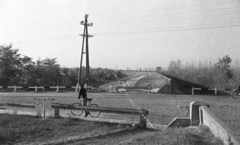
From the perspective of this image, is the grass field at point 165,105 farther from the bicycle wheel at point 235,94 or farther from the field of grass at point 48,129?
the bicycle wheel at point 235,94

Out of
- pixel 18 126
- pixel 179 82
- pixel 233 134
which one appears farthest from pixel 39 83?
pixel 233 134

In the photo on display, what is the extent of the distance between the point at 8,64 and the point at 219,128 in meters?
45.1

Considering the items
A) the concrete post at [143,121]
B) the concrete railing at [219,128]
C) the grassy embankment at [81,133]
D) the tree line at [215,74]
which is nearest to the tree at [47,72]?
the tree line at [215,74]

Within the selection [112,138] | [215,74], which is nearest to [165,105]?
[112,138]

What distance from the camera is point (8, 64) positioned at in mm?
46156

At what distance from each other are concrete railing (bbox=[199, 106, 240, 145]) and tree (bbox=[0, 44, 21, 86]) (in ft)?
139

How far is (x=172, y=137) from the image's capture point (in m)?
6.66

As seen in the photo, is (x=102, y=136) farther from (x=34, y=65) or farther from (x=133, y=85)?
(x=34, y=65)

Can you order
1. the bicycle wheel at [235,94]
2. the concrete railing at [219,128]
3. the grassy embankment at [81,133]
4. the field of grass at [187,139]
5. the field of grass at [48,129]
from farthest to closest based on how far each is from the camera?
the bicycle wheel at [235,94] < the field of grass at [48,129] < the grassy embankment at [81,133] < the field of grass at [187,139] < the concrete railing at [219,128]

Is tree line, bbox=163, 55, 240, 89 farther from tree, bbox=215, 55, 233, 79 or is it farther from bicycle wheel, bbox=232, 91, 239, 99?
bicycle wheel, bbox=232, 91, 239, 99

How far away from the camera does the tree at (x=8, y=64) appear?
4553 centimetres

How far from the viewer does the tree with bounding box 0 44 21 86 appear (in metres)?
45.5

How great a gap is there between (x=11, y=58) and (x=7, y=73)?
289cm

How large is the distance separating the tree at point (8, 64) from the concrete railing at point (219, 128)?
42.4m
